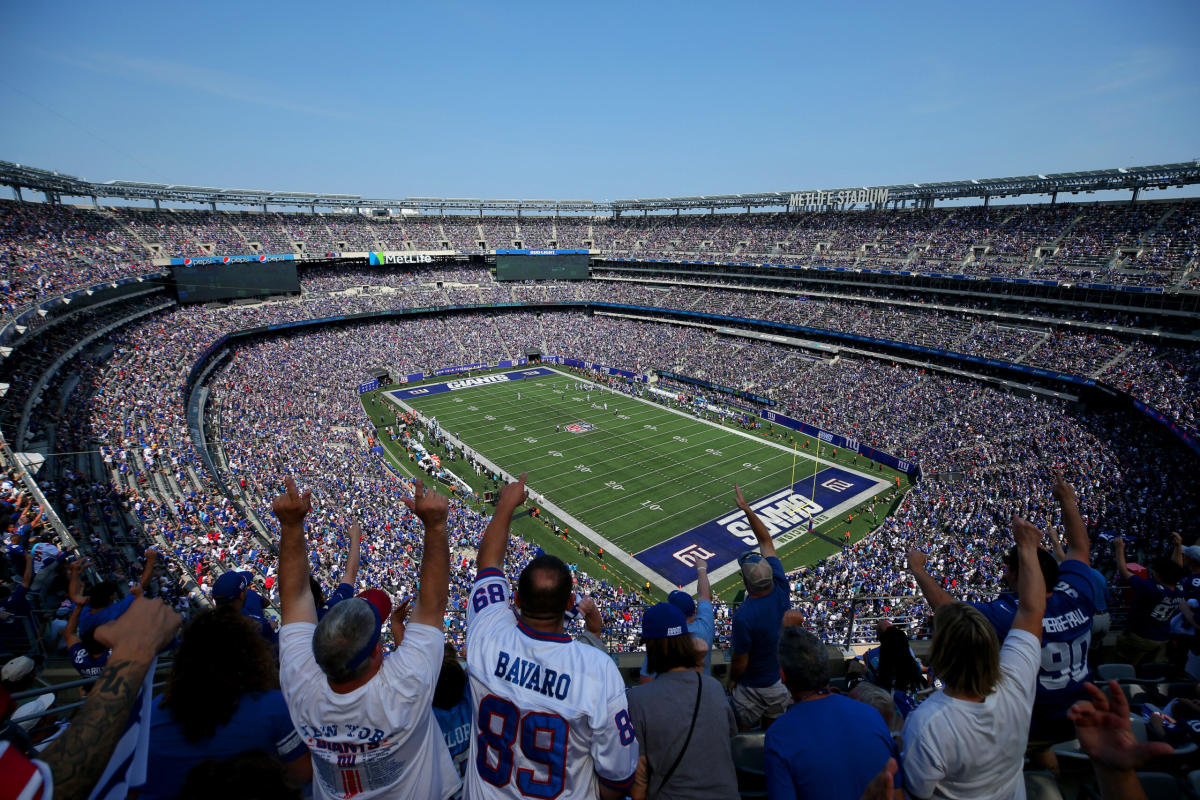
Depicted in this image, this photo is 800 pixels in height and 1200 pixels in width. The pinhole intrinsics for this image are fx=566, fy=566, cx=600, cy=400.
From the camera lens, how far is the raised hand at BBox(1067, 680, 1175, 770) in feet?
6.88

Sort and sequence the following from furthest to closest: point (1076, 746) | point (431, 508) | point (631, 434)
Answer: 1. point (631, 434)
2. point (1076, 746)
3. point (431, 508)

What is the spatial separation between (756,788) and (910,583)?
18664 mm

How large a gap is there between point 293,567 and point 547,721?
1.61 metres

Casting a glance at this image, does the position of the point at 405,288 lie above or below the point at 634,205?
below

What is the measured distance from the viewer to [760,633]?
4.37 m

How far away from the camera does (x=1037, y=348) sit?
3359 centimetres

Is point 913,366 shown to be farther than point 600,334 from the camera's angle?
No

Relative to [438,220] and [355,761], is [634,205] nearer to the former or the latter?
[438,220]

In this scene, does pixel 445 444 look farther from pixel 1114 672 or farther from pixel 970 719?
pixel 970 719

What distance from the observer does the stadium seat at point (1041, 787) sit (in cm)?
323

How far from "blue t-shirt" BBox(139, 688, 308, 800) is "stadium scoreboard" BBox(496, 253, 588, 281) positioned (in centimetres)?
6635

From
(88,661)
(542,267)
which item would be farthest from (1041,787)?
(542,267)

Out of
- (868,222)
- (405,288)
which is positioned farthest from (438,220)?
(868,222)

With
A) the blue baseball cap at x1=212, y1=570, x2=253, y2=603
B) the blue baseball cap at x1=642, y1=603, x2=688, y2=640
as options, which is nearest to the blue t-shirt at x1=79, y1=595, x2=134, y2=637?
the blue baseball cap at x1=212, y1=570, x2=253, y2=603
